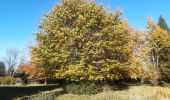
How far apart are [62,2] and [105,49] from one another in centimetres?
683

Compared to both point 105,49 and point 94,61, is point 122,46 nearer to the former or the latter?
point 105,49

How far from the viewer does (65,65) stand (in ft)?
112

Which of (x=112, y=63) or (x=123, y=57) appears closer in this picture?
(x=112, y=63)

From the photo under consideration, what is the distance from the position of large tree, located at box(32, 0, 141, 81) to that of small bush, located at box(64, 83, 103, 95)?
73 cm

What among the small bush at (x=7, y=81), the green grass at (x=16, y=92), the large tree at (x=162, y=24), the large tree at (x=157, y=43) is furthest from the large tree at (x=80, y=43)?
the small bush at (x=7, y=81)

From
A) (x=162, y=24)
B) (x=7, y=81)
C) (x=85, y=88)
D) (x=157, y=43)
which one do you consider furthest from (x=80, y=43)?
(x=7, y=81)

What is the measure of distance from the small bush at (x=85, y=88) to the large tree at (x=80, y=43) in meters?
0.73

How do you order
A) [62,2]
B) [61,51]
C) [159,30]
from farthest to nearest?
1. [159,30]
2. [62,2]
3. [61,51]

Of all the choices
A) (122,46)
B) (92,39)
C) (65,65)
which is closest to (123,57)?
(122,46)

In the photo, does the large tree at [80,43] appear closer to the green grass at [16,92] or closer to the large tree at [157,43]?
the green grass at [16,92]

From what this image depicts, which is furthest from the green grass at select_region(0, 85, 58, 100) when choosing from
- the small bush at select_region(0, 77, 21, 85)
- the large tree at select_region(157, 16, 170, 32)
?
the large tree at select_region(157, 16, 170, 32)

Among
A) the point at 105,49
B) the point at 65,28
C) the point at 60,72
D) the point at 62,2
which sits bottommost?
the point at 60,72

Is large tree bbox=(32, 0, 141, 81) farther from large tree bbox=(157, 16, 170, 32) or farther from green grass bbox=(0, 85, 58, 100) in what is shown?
large tree bbox=(157, 16, 170, 32)

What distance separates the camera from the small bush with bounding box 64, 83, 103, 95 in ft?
108
